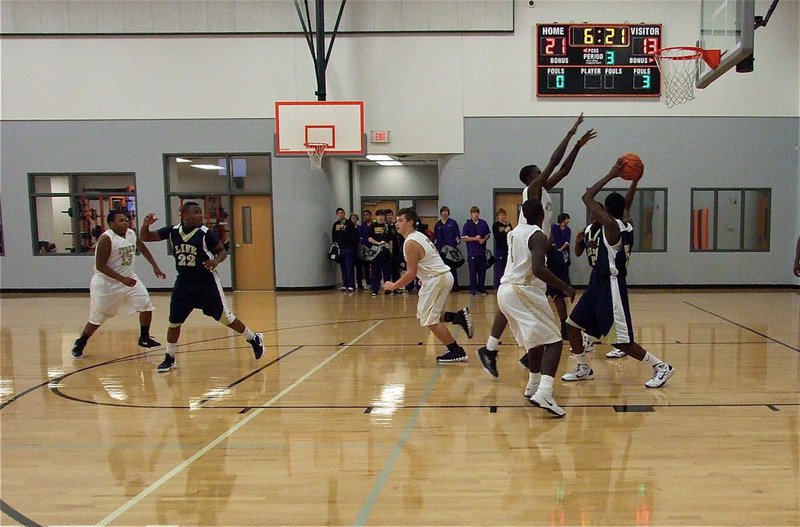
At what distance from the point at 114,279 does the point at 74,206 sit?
7.91 meters

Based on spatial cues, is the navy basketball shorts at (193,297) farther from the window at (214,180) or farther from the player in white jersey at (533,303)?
the window at (214,180)

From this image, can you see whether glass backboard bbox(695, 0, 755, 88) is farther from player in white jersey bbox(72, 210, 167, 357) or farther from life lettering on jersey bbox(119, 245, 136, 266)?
life lettering on jersey bbox(119, 245, 136, 266)

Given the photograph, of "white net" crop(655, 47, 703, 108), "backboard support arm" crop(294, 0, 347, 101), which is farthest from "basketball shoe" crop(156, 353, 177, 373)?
"white net" crop(655, 47, 703, 108)

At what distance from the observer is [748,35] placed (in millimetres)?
6441

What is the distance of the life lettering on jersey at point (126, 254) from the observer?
22.7ft

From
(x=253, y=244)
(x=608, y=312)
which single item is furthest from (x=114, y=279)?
(x=253, y=244)

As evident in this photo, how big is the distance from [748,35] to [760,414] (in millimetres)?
4182

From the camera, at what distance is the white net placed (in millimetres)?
9586

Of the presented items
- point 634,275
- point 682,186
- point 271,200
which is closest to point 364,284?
point 271,200

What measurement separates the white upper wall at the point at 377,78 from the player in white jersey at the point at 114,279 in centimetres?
697

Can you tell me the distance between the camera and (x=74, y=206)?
1363 cm

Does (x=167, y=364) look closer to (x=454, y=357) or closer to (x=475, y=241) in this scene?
(x=454, y=357)

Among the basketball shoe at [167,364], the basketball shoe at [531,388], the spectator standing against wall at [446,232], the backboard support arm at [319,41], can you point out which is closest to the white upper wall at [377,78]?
the backboard support arm at [319,41]

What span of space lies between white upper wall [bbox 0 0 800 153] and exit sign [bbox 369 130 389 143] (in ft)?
0.42
